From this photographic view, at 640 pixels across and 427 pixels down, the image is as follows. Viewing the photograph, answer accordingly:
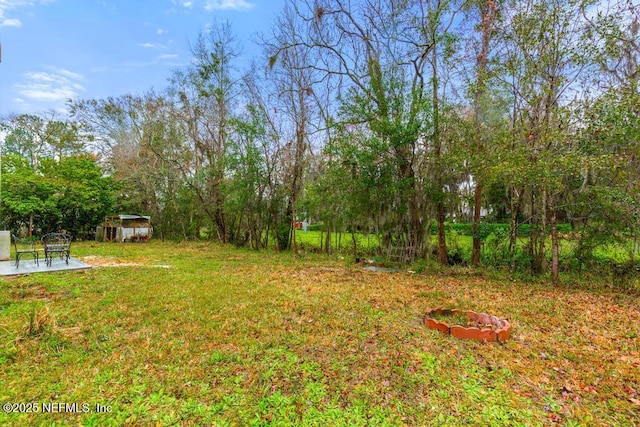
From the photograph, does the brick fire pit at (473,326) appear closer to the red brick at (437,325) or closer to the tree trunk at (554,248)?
the red brick at (437,325)

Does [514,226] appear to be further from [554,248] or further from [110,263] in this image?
[110,263]

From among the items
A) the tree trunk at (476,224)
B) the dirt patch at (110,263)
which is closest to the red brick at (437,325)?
the tree trunk at (476,224)

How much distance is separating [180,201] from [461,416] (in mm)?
13262

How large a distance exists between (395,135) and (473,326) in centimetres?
412

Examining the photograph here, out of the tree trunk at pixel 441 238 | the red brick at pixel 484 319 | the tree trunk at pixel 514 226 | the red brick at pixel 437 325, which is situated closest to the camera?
the red brick at pixel 437 325

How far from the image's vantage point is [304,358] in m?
2.59

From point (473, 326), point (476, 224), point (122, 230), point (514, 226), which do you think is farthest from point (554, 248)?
point (122, 230)

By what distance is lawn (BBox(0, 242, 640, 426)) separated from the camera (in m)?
1.92

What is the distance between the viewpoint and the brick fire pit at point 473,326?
2982mm

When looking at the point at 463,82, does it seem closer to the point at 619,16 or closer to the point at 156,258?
the point at 619,16

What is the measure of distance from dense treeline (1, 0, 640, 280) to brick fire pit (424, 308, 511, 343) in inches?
114

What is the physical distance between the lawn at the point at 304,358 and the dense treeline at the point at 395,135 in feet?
7.13

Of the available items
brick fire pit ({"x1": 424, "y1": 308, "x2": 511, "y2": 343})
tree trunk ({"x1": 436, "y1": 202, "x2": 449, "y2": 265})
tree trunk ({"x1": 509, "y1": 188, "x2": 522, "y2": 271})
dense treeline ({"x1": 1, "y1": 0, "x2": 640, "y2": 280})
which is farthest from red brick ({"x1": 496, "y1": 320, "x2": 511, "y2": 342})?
tree trunk ({"x1": 436, "y1": 202, "x2": 449, "y2": 265})

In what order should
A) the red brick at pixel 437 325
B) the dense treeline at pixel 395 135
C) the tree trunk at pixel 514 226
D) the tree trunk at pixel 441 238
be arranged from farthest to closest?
the tree trunk at pixel 441 238, the tree trunk at pixel 514 226, the dense treeline at pixel 395 135, the red brick at pixel 437 325
